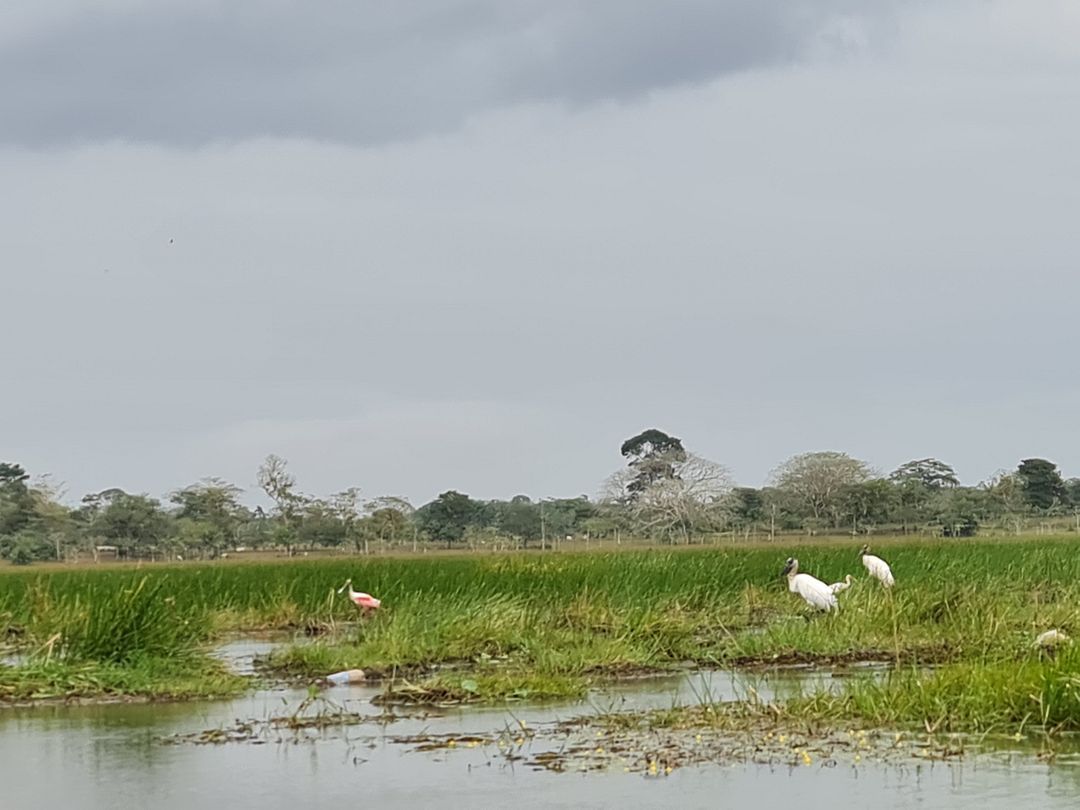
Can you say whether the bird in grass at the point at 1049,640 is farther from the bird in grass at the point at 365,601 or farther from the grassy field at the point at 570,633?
the bird in grass at the point at 365,601

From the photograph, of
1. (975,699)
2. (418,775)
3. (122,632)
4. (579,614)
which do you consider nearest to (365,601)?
(579,614)

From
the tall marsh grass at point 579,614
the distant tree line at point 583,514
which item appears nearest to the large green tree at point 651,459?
the distant tree line at point 583,514

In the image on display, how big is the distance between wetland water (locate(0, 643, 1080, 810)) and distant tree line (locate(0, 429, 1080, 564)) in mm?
36999

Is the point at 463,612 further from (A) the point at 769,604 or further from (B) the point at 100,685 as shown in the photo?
(A) the point at 769,604

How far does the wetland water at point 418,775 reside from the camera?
720cm

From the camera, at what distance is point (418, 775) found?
7918 mm

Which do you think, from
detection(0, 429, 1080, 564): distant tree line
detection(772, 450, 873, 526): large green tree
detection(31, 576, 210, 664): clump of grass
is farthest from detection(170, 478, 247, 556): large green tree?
detection(31, 576, 210, 664): clump of grass

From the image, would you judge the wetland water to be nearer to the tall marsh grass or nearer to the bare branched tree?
the tall marsh grass

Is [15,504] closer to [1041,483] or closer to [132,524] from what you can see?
[132,524]

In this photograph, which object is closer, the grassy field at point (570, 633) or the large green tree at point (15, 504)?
the grassy field at point (570, 633)

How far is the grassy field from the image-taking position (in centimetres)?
898

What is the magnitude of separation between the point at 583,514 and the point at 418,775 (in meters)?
63.0

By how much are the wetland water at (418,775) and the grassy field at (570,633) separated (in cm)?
90

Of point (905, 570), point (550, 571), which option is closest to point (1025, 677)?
point (550, 571)
